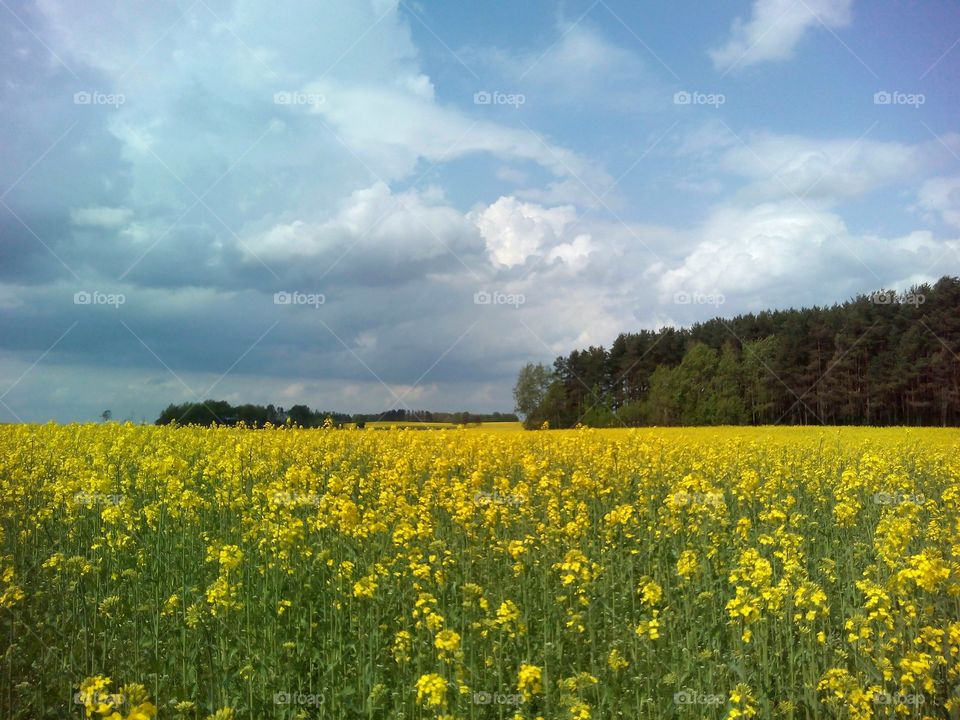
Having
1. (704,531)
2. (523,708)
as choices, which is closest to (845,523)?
(704,531)

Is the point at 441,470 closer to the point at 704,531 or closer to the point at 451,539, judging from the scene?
the point at 451,539

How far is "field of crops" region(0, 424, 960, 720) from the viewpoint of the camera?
4.66 m
